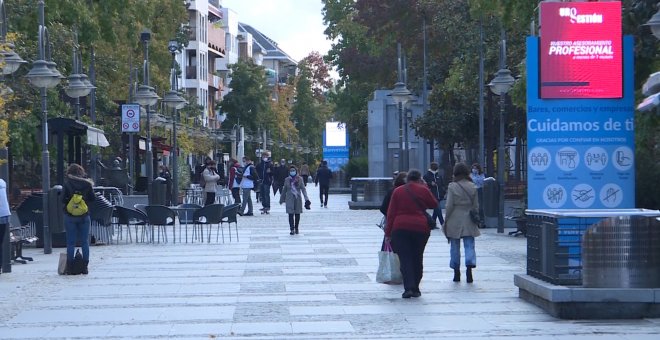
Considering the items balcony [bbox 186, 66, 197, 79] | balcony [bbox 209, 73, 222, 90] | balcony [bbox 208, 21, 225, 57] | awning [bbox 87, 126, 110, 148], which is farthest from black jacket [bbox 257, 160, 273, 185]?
balcony [bbox 209, 73, 222, 90]

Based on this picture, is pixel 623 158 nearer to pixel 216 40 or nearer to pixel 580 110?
pixel 580 110

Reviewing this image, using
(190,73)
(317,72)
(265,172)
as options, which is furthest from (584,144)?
(317,72)

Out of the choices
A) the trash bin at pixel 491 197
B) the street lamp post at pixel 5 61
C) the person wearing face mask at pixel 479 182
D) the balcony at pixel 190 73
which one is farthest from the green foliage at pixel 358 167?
the street lamp post at pixel 5 61

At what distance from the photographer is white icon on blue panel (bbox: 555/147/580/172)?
67.5 feet

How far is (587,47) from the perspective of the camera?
2044 cm

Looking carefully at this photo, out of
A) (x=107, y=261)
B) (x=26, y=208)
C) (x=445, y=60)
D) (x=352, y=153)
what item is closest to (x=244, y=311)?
(x=107, y=261)

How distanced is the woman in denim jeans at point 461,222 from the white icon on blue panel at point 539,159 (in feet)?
5.33

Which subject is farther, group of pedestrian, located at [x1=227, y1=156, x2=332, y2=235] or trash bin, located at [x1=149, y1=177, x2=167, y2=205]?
trash bin, located at [x1=149, y1=177, x2=167, y2=205]

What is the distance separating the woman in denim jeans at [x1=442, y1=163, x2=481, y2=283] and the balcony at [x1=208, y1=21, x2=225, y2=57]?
327 ft

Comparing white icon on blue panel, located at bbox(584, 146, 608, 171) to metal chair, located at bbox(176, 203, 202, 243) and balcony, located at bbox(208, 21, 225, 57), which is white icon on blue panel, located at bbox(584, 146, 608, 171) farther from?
balcony, located at bbox(208, 21, 225, 57)

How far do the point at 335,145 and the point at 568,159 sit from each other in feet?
221

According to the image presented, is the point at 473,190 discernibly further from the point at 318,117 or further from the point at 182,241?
the point at 318,117

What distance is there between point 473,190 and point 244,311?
4747mm

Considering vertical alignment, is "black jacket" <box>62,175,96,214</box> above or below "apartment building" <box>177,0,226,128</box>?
below
